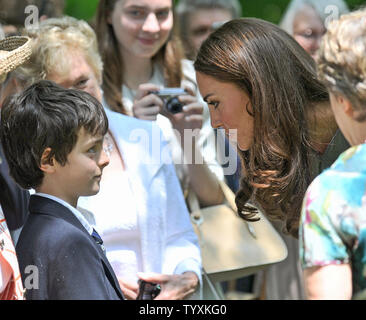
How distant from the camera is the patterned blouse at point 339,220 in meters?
1.55

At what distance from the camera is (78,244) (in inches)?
82.6

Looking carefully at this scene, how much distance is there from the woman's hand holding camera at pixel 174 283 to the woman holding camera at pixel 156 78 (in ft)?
1.73

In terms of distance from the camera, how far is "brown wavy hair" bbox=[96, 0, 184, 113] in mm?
3410

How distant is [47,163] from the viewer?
7.44ft

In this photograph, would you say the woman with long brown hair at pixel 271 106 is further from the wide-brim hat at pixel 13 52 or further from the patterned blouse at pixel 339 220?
the patterned blouse at pixel 339 220

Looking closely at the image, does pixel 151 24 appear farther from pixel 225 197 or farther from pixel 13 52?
pixel 13 52

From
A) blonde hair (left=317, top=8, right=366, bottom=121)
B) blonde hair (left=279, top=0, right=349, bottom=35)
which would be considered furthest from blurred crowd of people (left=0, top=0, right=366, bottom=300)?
blonde hair (left=279, top=0, right=349, bottom=35)

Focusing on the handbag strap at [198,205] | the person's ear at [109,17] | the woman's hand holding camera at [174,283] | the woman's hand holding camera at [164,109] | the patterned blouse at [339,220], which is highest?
the person's ear at [109,17]

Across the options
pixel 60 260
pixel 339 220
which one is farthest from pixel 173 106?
pixel 339 220

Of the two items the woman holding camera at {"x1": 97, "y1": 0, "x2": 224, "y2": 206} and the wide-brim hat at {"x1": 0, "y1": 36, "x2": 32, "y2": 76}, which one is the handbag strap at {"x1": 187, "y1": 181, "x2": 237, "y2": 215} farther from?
the wide-brim hat at {"x1": 0, "y1": 36, "x2": 32, "y2": 76}

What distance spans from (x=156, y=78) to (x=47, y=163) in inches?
54.3

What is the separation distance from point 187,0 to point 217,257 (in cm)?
183

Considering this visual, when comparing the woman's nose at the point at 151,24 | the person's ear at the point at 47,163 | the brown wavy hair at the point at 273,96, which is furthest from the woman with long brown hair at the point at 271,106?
the woman's nose at the point at 151,24
